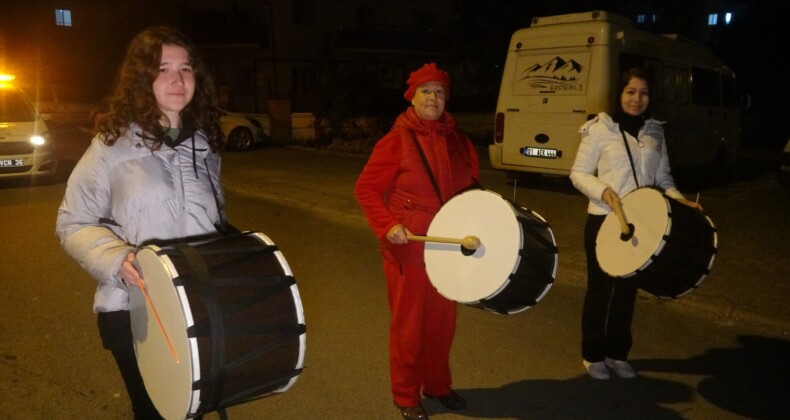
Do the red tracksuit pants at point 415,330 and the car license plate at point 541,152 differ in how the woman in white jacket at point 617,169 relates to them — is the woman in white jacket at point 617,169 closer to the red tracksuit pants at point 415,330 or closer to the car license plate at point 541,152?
the red tracksuit pants at point 415,330

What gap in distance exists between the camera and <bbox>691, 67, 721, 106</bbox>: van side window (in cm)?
1112

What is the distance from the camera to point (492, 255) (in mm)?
2697

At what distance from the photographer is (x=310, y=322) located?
15.6 ft

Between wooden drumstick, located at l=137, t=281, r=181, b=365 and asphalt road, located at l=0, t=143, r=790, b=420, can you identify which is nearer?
wooden drumstick, located at l=137, t=281, r=181, b=365

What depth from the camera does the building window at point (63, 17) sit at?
35.5 meters

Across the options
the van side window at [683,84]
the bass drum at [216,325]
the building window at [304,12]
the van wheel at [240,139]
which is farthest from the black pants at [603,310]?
the building window at [304,12]

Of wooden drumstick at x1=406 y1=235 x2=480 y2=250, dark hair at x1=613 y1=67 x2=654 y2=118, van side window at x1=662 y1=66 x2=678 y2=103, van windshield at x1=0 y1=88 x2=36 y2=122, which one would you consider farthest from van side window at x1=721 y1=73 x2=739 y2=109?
van windshield at x1=0 y1=88 x2=36 y2=122

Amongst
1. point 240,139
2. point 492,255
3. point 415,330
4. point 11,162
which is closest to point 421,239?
point 492,255

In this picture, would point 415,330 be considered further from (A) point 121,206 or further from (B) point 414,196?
(A) point 121,206

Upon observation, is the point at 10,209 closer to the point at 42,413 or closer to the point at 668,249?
the point at 42,413

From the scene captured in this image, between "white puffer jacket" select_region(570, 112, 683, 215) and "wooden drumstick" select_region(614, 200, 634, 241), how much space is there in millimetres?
211

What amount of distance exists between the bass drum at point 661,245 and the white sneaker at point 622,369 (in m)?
0.78

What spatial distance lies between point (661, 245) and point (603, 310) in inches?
33.0

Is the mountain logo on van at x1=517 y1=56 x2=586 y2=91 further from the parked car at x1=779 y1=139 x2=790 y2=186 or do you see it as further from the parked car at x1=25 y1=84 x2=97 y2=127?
the parked car at x1=25 y1=84 x2=97 y2=127
